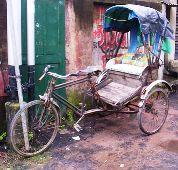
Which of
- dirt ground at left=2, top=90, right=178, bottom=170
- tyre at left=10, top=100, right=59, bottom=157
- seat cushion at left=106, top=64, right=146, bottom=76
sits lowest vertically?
dirt ground at left=2, top=90, right=178, bottom=170

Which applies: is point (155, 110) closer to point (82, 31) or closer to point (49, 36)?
point (82, 31)

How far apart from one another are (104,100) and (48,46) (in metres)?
1.56

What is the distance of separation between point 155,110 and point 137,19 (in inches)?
77.0

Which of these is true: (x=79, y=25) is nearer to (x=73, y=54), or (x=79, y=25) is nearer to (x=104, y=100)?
(x=73, y=54)

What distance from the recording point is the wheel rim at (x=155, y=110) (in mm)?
6899

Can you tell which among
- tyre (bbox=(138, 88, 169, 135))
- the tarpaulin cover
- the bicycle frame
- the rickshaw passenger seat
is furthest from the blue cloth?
the bicycle frame

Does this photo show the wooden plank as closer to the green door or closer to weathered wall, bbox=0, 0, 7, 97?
the green door

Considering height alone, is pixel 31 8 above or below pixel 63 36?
above

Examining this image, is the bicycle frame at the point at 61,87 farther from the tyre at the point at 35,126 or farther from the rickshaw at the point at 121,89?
the tyre at the point at 35,126

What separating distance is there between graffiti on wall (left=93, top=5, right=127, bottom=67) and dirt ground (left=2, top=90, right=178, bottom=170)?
1.67 m

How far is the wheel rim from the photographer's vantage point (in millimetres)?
6899

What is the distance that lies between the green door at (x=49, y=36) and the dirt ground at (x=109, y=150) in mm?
1327

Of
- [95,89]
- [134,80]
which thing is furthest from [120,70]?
[95,89]

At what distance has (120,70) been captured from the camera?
708 centimetres
